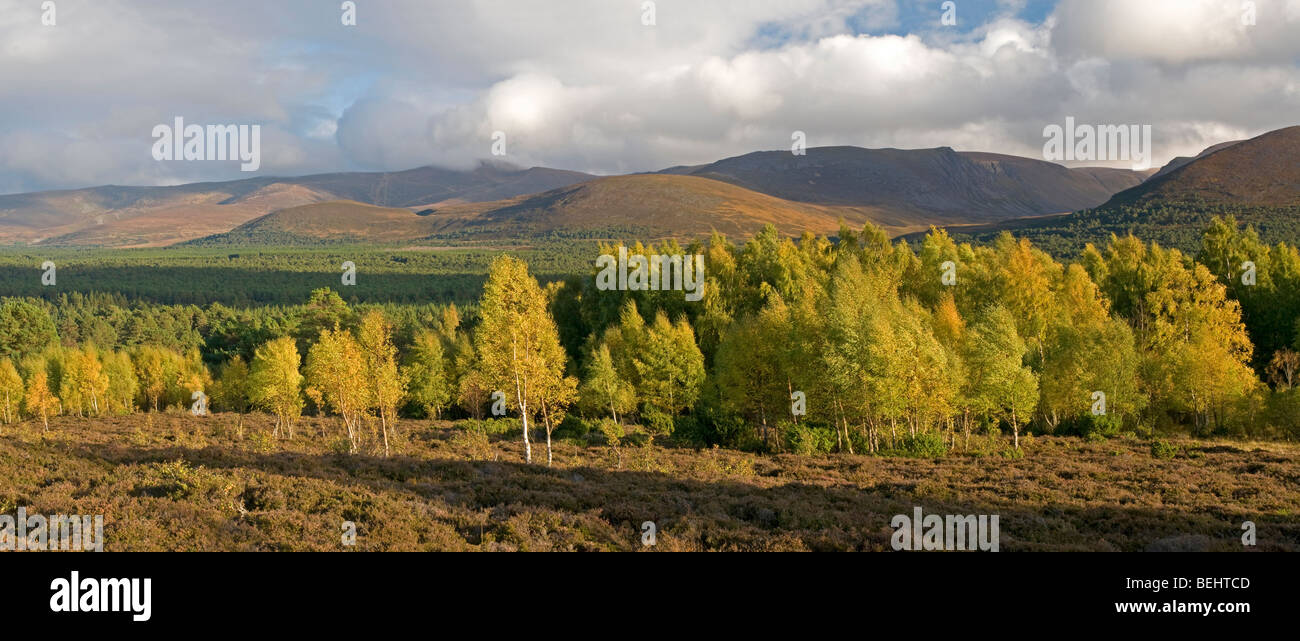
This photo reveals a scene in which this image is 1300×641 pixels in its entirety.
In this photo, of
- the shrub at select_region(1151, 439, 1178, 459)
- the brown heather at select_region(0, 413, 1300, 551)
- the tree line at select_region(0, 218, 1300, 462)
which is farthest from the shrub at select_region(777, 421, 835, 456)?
the shrub at select_region(1151, 439, 1178, 459)

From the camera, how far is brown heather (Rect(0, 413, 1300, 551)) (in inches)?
685

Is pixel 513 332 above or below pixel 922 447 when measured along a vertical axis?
above

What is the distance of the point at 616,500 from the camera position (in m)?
23.1

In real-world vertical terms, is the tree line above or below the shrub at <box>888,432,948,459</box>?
above

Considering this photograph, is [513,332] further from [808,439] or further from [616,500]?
[808,439]

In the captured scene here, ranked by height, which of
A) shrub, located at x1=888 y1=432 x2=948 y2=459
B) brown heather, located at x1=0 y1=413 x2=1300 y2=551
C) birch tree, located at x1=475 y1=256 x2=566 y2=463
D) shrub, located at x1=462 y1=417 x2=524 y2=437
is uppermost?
birch tree, located at x1=475 y1=256 x2=566 y2=463

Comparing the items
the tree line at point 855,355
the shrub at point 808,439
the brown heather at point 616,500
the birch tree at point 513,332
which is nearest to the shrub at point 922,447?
the tree line at point 855,355

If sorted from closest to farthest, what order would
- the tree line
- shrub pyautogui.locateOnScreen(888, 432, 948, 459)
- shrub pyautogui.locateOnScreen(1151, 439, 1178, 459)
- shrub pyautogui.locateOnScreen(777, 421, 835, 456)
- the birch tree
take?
the birch tree, shrub pyautogui.locateOnScreen(1151, 439, 1178, 459), the tree line, shrub pyautogui.locateOnScreen(888, 432, 948, 459), shrub pyautogui.locateOnScreen(777, 421, 835, 456)

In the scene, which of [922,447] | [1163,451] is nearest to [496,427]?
[922,447]

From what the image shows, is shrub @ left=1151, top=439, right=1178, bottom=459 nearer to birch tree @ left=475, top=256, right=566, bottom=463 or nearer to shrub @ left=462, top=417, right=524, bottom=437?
birch tree @ left=475, top=256, right=566, bottom=463

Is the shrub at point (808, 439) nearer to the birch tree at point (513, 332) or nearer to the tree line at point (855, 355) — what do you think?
the tree line at point (855, 355)

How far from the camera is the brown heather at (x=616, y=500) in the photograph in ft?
57.1
